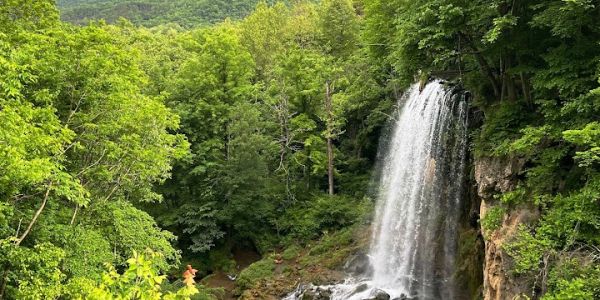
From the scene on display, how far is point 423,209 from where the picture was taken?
16750 mm

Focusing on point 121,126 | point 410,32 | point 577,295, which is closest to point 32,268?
point 121,126

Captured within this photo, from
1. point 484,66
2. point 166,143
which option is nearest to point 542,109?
point 484,66

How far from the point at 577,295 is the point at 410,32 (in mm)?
7954

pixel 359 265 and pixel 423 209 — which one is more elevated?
pixel 423 209

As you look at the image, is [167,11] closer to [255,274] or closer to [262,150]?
[262,150]

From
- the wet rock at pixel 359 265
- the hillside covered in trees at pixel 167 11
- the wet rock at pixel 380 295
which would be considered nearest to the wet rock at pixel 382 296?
the wet rock at pixel 380 295

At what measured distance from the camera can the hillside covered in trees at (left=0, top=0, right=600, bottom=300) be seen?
8.52 m

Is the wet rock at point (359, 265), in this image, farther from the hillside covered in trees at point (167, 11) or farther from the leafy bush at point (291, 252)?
the hillside covered in trees at point (167, 11)

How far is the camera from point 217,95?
892 inches

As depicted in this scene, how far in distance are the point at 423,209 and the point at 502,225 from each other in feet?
19.8

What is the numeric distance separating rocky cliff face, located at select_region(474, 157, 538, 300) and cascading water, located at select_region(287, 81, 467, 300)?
3.22 m

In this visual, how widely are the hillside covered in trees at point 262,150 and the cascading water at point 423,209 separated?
1089mm

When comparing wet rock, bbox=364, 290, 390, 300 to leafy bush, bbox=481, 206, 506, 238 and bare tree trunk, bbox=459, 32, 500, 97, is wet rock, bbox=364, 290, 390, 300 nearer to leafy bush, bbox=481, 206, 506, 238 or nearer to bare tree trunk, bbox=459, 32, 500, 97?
leafy bush, bbox=481, 206, 506, 238

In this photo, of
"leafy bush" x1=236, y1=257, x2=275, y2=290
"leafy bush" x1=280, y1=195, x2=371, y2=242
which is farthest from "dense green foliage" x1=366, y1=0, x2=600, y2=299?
"leafy bush" x1=236, y1=257, x2=275, y2=290
